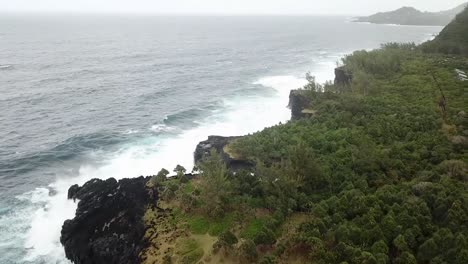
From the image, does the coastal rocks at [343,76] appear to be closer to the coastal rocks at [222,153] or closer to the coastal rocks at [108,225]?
the coastal rocks at [222,153]

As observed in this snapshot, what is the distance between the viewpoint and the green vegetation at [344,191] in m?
26.3

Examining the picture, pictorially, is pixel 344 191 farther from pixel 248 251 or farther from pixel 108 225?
pixel 108 225

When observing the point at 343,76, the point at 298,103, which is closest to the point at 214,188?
the point at 298,103

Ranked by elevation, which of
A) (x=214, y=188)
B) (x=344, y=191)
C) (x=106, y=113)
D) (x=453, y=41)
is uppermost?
(x=453, y=41)

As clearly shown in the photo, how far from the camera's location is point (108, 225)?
3409 cm

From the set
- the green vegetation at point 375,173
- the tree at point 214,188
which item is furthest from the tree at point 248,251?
the tree at point 214,188

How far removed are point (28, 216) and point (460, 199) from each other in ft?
130

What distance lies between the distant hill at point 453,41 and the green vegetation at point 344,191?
1544 inches

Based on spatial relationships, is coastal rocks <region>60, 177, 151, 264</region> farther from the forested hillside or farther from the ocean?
the ocean

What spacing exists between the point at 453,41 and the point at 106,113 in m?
76.6

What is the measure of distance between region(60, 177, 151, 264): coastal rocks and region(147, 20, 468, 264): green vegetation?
7.29ft

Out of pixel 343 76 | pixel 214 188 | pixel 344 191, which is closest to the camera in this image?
pixel 344 191

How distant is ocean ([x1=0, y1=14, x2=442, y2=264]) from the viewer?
43.4 meters

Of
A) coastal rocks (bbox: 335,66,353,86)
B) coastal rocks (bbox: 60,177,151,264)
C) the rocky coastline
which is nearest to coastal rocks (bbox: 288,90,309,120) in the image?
coastal rocks (bbox: 335,66,353,86)
